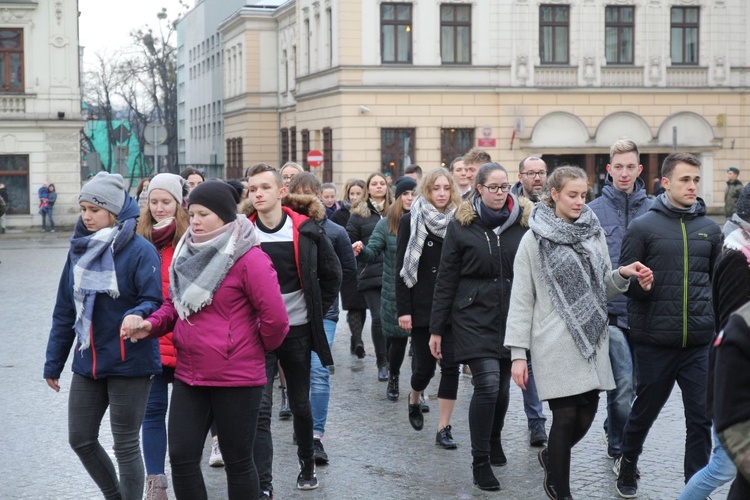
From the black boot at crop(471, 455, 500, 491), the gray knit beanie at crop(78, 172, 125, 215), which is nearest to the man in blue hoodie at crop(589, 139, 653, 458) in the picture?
the black boot at crop(471, 455, 500, 491)

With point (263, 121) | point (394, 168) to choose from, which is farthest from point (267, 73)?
point (394, 168)

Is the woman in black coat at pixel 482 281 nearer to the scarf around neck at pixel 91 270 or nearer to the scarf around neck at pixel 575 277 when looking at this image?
the scarf around neck at pixel 575 277

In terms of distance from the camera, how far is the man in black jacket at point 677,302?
22.6 feet

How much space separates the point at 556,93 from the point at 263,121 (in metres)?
20.4

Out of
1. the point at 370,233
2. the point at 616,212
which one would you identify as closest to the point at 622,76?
the point at 370,233

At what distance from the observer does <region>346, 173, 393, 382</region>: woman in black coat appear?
1183 cm

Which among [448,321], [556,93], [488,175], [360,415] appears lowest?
[360,415]

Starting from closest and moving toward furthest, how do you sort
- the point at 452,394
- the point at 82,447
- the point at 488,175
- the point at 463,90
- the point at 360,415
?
the point at 82,447 < the point at 488,175 < the point at 452,394 < the point at 360,415 < the point at 463,90

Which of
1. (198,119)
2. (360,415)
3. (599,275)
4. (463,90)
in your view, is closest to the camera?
(599,275)

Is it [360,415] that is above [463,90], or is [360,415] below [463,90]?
below

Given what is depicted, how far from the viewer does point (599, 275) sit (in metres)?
6.87

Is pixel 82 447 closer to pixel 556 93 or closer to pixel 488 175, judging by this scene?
pixel 488 175

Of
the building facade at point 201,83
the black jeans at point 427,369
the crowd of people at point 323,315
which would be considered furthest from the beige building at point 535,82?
the crowd of people at point 323,315

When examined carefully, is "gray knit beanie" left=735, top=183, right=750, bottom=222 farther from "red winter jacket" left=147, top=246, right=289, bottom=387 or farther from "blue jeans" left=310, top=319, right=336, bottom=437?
"blue jeans" left=310, top=319, right=336, bottom=437
